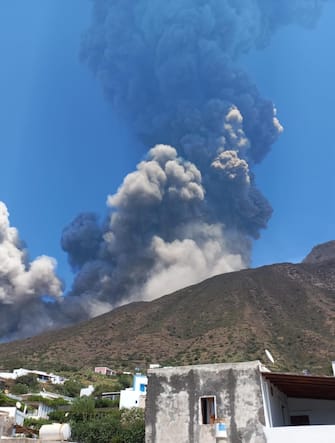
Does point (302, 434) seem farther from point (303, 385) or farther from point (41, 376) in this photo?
point (41, 376)

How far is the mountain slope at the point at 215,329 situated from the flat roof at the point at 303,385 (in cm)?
3311

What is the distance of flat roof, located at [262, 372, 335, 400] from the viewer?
47.4 feet

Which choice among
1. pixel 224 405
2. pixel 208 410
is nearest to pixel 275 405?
pixel 224 405

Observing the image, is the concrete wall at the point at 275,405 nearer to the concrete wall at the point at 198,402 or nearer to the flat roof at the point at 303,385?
the flat roof at the point at 303,385

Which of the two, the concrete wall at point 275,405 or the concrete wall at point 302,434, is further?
the concrete wall at point 275,405

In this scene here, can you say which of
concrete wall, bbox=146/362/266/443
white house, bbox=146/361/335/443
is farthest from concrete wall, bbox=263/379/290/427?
concrete wall, bbox=146/362/266/443

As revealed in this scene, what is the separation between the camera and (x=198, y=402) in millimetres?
15000

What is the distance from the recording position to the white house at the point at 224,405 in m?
13.9

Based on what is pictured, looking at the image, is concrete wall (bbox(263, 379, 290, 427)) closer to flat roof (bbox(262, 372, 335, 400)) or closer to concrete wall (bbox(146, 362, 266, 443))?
flat roof (bbox(262, 372, 335, 400))

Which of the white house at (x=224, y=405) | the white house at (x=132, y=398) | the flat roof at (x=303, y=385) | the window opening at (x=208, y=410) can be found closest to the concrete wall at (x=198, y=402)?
the white house at (x=224, y=405)

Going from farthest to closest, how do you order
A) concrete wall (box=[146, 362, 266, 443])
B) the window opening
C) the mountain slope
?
1. the mountain slope
2. the window opening
3. concrete wall (box=[146, 362, 266, 443])

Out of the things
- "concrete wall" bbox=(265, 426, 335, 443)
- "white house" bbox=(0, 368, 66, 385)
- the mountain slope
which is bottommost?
"concrete wall" bbox=(265, 426, 335, 443)

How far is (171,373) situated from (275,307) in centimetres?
6249

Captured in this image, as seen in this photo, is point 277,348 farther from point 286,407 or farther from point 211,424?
point 211,424
